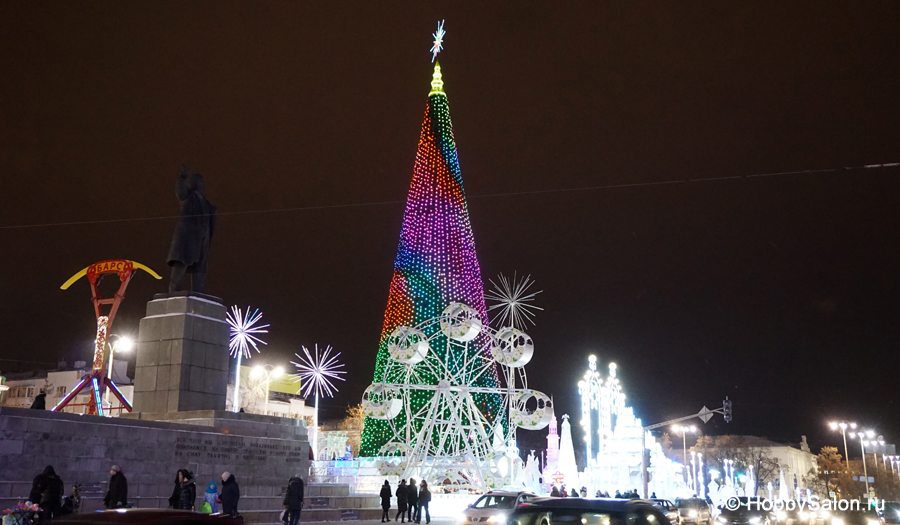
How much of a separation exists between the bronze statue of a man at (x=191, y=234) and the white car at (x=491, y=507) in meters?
10.6

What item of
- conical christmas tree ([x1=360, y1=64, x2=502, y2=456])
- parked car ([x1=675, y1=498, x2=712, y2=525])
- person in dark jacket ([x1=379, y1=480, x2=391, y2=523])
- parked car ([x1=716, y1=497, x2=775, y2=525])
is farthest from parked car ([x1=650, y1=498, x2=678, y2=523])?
conical christmas tree ([x1=360, y1=64, x2=502, y2=456])

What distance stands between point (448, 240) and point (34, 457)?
24810 mm

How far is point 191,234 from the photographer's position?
2334 cm

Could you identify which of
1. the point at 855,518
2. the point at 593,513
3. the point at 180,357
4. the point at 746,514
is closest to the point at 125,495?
the point at 180,357

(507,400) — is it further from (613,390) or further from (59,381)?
(59,381)

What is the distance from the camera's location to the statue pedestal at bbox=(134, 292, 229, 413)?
21672mm

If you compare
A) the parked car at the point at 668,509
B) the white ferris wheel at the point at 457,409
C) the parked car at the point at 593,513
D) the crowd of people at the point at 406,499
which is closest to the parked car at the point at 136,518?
the parked car at the point at 593,513

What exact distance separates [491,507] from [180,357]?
31.7 feet

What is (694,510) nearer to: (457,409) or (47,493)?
(457,409)

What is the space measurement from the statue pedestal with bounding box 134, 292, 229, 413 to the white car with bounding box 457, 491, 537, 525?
8505 mm

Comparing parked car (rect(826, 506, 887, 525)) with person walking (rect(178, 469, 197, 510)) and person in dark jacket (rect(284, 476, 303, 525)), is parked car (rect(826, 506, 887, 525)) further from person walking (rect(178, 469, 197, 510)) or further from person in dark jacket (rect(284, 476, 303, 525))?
person walking (rect(178, 469, 197, 510))

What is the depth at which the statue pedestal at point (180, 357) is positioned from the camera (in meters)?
21.7

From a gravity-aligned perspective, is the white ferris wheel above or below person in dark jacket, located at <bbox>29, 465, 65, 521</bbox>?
above

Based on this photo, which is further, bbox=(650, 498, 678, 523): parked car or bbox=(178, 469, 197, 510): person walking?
bbox=(650, 498, 678, 523): parked car
